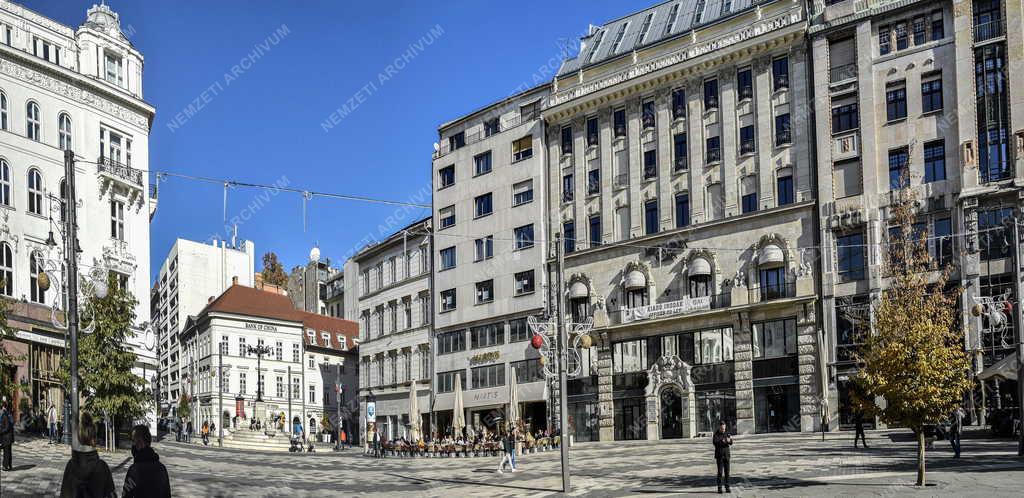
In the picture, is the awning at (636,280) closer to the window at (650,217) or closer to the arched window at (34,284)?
the window at (650,217)

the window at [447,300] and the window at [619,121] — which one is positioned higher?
the window at [619,121]

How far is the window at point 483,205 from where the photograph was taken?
68.5m

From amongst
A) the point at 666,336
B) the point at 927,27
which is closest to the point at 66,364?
the point at 666,336

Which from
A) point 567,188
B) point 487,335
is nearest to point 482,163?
point 567,188

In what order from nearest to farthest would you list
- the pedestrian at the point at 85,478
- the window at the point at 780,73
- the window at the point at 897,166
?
the pedestrian at the point at 85,478 < the window at the point at 897,166 < the window at the point at 780,73

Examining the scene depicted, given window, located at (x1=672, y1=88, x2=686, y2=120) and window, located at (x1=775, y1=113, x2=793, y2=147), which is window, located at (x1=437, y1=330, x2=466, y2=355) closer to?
window, located at (x1=672, y1=88, x2=686, y2=120)

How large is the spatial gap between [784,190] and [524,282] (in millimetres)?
18469

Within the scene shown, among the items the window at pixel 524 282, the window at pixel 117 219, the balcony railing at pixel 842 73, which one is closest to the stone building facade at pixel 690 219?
the balcony railing at pixel 842 73

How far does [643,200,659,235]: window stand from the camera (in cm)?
5844

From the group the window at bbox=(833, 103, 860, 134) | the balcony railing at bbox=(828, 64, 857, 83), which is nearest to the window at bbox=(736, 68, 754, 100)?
the balcony railing at bbox=(828, 64, 857, 83)

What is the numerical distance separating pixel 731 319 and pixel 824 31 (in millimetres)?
14704

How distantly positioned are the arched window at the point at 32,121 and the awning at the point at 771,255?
1395 inches

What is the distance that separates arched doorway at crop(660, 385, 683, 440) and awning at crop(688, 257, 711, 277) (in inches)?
237

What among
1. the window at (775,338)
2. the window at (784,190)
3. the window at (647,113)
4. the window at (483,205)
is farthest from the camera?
the window at (483,205)
